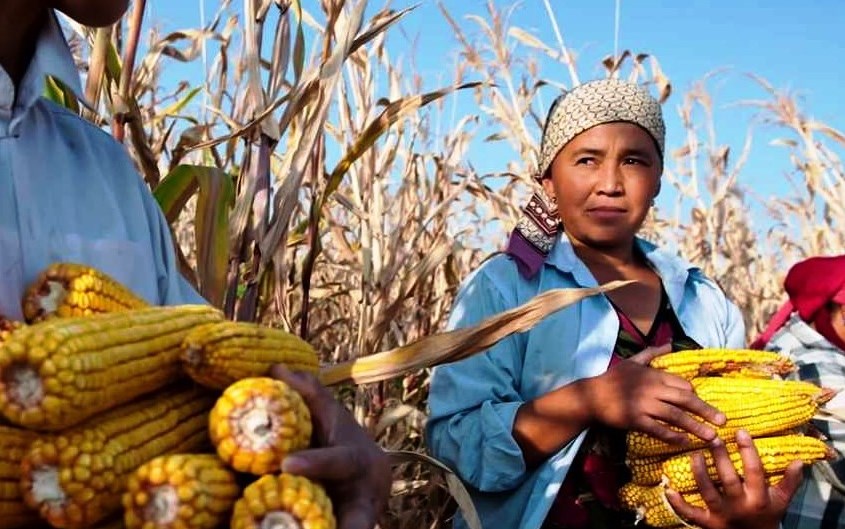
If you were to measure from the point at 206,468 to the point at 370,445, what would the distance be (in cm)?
27

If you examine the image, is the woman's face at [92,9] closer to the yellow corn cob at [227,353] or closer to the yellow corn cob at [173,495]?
the yellow corn cob at [227,353]

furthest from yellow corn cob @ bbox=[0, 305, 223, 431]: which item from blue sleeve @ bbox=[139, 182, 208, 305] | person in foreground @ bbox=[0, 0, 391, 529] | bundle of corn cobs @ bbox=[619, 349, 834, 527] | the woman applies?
the woman

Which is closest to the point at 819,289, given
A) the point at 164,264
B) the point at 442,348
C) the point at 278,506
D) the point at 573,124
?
the point at 573,124

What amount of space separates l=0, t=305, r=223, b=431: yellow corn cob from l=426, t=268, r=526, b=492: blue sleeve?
1176 millimetres

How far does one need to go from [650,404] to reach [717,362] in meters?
0.26

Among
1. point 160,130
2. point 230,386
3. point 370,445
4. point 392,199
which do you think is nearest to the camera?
point 230,386

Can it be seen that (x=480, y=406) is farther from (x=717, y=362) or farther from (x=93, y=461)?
(x=93, y=461)

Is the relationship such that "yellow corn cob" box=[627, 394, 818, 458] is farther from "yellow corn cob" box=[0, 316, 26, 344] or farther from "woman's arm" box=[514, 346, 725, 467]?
"yellow corn cob" box=[0, 316, 26, 344]

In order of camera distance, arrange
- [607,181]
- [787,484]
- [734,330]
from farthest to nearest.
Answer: [734,330]
[607,181]
[787,484]

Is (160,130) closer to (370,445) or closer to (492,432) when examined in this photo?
(492,432)

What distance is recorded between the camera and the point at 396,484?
2850 millimetres

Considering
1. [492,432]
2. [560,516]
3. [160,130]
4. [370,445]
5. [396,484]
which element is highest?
[160,130]

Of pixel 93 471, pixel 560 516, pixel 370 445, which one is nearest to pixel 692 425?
pixel 560 516

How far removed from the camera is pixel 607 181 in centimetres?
223
